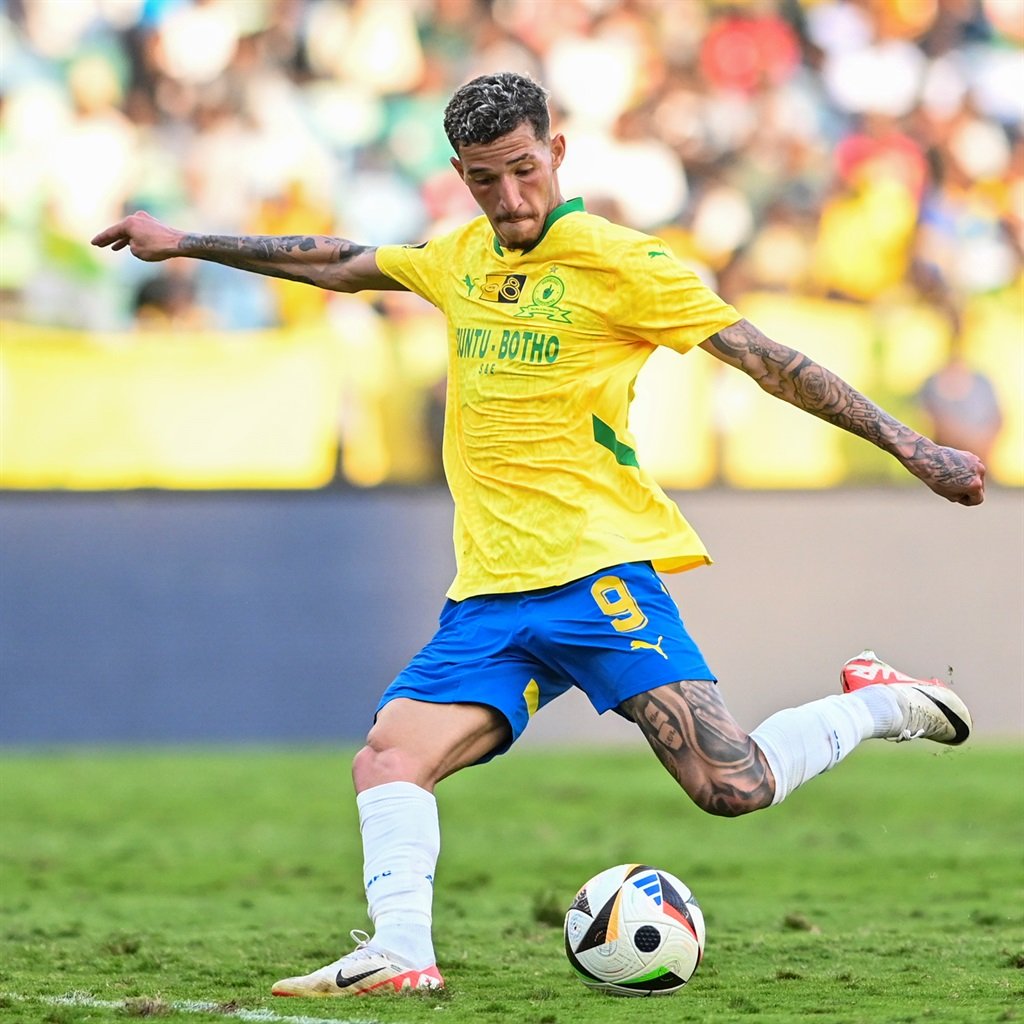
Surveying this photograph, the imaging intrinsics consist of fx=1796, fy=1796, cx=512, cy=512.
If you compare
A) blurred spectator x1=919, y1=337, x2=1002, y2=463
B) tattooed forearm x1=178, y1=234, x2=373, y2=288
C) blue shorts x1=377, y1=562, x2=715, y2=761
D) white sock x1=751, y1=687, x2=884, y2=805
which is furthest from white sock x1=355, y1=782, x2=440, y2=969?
blurred spectator x1=919, y1=337, x2=1002, y2=463

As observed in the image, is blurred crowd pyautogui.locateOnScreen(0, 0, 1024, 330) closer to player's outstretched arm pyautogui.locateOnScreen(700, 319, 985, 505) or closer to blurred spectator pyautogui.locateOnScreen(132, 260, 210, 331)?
blurred spectator pyautogui.locateOnScreen(132, 260, 210, 331)

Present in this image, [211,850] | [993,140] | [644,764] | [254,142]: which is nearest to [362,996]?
[211,850]

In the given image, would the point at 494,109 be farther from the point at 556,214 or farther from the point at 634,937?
the point at 634,937

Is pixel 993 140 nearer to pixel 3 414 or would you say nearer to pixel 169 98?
pixel 169 98

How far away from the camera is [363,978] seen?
3.88 meters

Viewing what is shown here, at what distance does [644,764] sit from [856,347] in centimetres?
324

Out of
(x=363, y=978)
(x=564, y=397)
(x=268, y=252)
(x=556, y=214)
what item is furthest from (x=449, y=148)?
(x=363, y=978)

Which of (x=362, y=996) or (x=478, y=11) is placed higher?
(x=478, y=11)

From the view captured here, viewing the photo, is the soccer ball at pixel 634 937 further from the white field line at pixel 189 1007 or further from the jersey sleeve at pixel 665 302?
the jersey sleeve at pixel 665 302

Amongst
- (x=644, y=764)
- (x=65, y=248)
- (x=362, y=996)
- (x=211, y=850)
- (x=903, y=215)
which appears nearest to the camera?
(x=362, y=996)

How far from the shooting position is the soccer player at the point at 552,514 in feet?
13.3

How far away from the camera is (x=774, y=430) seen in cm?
1190

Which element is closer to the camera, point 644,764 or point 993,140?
point 644,764

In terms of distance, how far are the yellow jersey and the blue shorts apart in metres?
0.05
